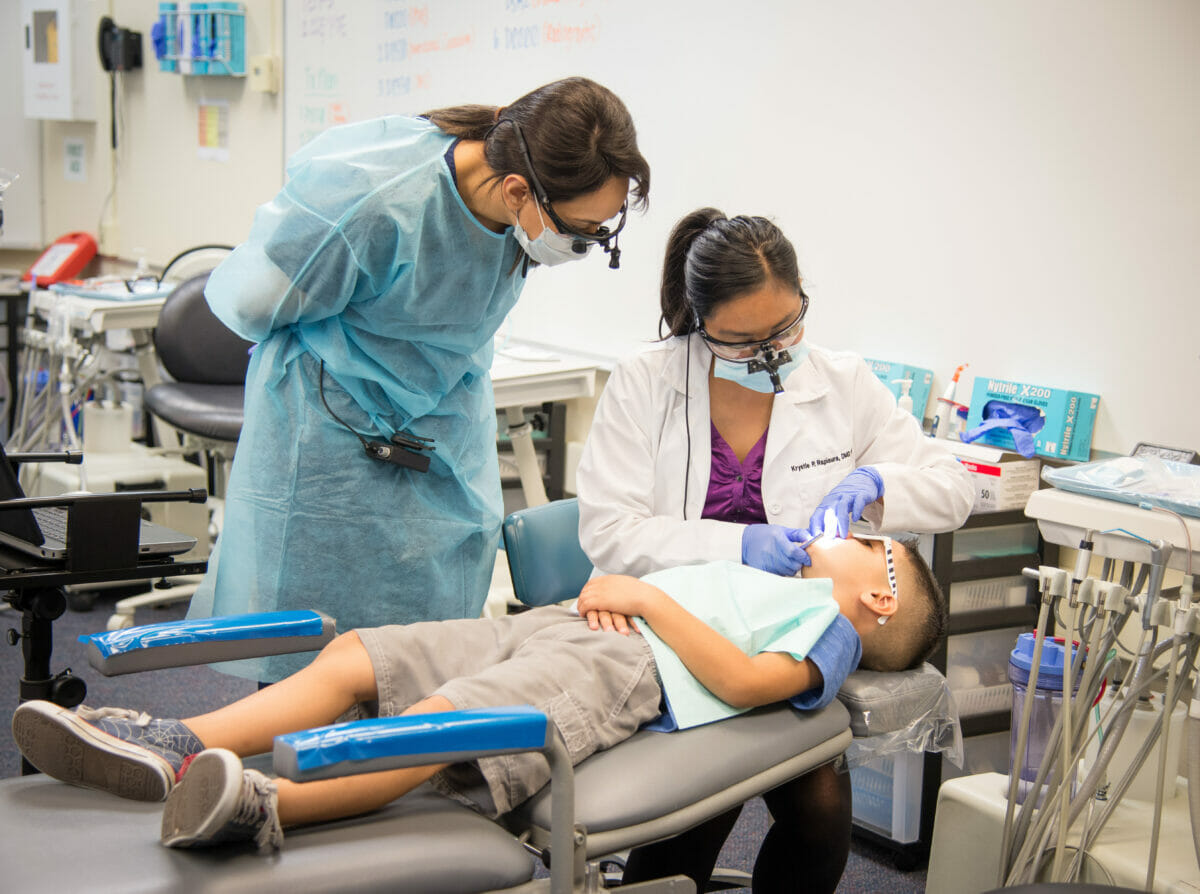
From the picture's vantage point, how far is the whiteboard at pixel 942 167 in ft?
6.88

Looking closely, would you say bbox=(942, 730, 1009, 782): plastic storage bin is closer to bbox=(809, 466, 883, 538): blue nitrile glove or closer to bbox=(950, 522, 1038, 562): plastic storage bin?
bbox=(950, 522, 1038, 562): plastic storage bin

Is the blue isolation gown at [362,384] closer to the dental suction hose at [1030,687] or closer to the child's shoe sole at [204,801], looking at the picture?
the child's shoe sole at [204,801]

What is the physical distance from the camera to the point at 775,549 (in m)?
1.53

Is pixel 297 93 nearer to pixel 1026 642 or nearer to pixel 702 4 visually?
pixel 702 4

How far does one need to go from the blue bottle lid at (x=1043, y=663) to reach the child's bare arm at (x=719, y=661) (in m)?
0.63

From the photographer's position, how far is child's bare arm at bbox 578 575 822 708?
52.4 inches

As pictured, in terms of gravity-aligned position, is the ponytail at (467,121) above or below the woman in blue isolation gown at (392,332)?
above

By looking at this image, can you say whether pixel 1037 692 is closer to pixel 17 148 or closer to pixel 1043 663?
pixel 1043 663

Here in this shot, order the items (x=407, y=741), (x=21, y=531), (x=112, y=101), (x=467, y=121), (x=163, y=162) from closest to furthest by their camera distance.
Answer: (x=407, y=741), (x=21, y=531), (x=467, y=121), (x=163, y=162), (x=112, y=101)

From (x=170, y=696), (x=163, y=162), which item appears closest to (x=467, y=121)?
(x=170, y=696)

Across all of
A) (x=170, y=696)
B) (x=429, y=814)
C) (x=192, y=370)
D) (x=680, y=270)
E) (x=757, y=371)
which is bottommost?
(x=170, y=696)

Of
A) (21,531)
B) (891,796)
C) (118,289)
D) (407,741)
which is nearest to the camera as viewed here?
(407,741)

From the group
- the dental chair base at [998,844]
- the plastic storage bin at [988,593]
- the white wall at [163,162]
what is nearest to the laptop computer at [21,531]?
the dental chair base at [998,844]

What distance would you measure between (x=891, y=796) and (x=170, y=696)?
1712 mm
